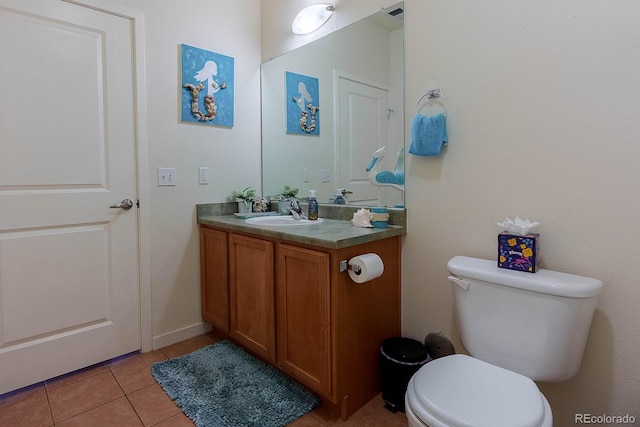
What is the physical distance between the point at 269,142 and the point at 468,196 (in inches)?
61.8

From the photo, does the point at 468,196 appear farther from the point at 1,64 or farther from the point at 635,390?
the point at 1,64

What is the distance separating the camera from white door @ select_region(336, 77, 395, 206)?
6.16 feet

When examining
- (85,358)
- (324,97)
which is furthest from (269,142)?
(85,358)

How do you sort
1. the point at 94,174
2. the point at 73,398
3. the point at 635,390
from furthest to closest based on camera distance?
1. the point at 94,174
2. the point at 73,398
3. the point at 635,390

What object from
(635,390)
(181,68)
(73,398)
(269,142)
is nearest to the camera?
(635,390)

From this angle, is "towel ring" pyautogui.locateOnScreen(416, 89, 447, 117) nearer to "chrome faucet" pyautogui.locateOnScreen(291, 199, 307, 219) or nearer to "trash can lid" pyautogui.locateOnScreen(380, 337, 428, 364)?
"chrome faucet" pyautogui.locateOnScreen(291, 199, 307, 219)

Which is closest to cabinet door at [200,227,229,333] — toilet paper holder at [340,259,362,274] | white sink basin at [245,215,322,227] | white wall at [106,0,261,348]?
white wall at [106,0,261,348]

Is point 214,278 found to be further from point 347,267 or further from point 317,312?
point 347,267

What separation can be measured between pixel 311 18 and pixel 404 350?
205 cm

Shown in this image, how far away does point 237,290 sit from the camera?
2.00 metres

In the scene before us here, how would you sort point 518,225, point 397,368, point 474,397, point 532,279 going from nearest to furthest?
point 474,397 < point 532,279 < point 518,225 < point 397,368

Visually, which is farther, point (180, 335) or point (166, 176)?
point (180, 335)

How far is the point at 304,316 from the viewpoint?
157 cm

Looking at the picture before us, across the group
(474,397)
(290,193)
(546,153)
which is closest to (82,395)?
(290,193)
